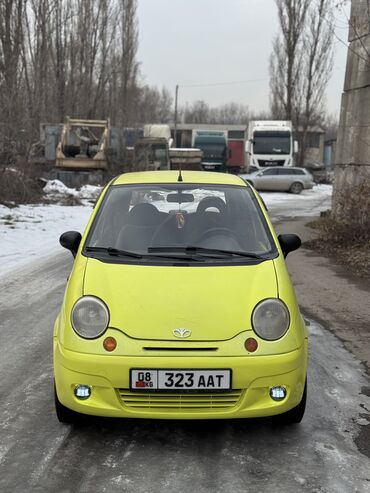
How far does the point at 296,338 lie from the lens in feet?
11.0

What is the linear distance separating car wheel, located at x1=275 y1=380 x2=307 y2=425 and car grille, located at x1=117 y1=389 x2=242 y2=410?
50 cm

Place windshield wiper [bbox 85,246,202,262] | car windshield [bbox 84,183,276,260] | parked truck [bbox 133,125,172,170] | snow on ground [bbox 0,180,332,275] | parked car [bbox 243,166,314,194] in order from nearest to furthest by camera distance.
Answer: windshield wiper [bbox 85,246,202,262] → car windshield [bbox 84,183,276,260] → snow on ground [bbox 0,180,332,275] → parked truck [bbox 133,125,172,170] → parked car [bbox 243,166,314,194]

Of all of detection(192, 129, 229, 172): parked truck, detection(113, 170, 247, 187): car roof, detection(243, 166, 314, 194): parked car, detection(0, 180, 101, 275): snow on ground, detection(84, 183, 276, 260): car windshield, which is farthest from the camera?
detection(192, 129, 229, 172): parked truck

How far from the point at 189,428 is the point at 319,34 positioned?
123ft

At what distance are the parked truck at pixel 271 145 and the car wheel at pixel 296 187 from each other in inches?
83.7

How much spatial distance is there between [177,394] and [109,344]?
48 centimetres

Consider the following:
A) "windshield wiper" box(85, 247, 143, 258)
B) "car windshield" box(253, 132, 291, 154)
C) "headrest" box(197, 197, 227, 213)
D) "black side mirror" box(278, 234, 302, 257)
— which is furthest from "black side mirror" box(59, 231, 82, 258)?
"car windshield" box(253, 132, 291, 154)

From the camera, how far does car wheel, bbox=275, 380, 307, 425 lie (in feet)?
11.4

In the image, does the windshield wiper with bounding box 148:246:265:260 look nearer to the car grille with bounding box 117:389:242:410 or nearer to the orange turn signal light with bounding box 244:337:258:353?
the orange turn signal light with bounding box 244:337:258:353

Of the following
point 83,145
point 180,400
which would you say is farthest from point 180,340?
point 83,145

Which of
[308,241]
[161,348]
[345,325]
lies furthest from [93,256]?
[308,241]

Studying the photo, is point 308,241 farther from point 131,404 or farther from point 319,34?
point 319,34

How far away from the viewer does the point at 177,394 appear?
3152 millimetres

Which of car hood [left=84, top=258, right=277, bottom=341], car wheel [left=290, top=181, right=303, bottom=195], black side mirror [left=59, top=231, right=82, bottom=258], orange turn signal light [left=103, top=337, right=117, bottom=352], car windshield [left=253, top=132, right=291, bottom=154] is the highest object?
car windshield [left=253, top=132, right=291, bottom=154]
